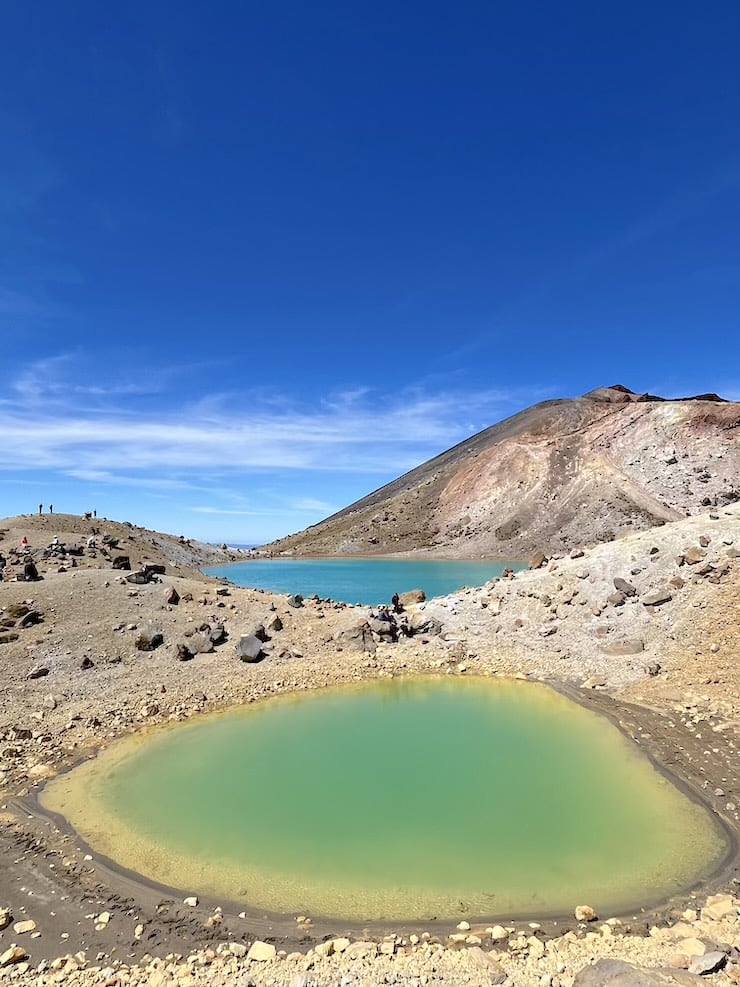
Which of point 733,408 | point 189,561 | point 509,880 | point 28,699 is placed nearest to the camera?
point 509,880

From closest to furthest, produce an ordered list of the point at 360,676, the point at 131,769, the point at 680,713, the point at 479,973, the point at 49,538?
the point at 479,973 → the point at 131,769 → the point at 680,713 → the point at 360,676 → the point at 49,538

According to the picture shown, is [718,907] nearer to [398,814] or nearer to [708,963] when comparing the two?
[708,963]

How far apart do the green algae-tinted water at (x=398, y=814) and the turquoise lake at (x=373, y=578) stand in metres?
22.1

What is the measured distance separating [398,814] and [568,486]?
260ft

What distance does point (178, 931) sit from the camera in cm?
762

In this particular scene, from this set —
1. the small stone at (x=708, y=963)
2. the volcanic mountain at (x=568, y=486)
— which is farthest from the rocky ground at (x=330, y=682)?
the volcanic mountain at (x=568, y=486)

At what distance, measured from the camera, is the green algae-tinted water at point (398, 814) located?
8547mm

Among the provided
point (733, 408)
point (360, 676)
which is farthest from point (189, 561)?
point (733, 408)

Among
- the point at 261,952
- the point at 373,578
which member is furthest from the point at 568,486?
the point at 261,952

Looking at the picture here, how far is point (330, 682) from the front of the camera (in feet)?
64.5

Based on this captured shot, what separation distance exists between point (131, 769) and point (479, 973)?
915 centimetres

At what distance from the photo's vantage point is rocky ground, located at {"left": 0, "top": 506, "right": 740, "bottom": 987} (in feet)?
22.8

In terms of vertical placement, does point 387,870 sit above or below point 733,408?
below

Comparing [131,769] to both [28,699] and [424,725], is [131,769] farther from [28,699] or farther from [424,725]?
[424,725]
